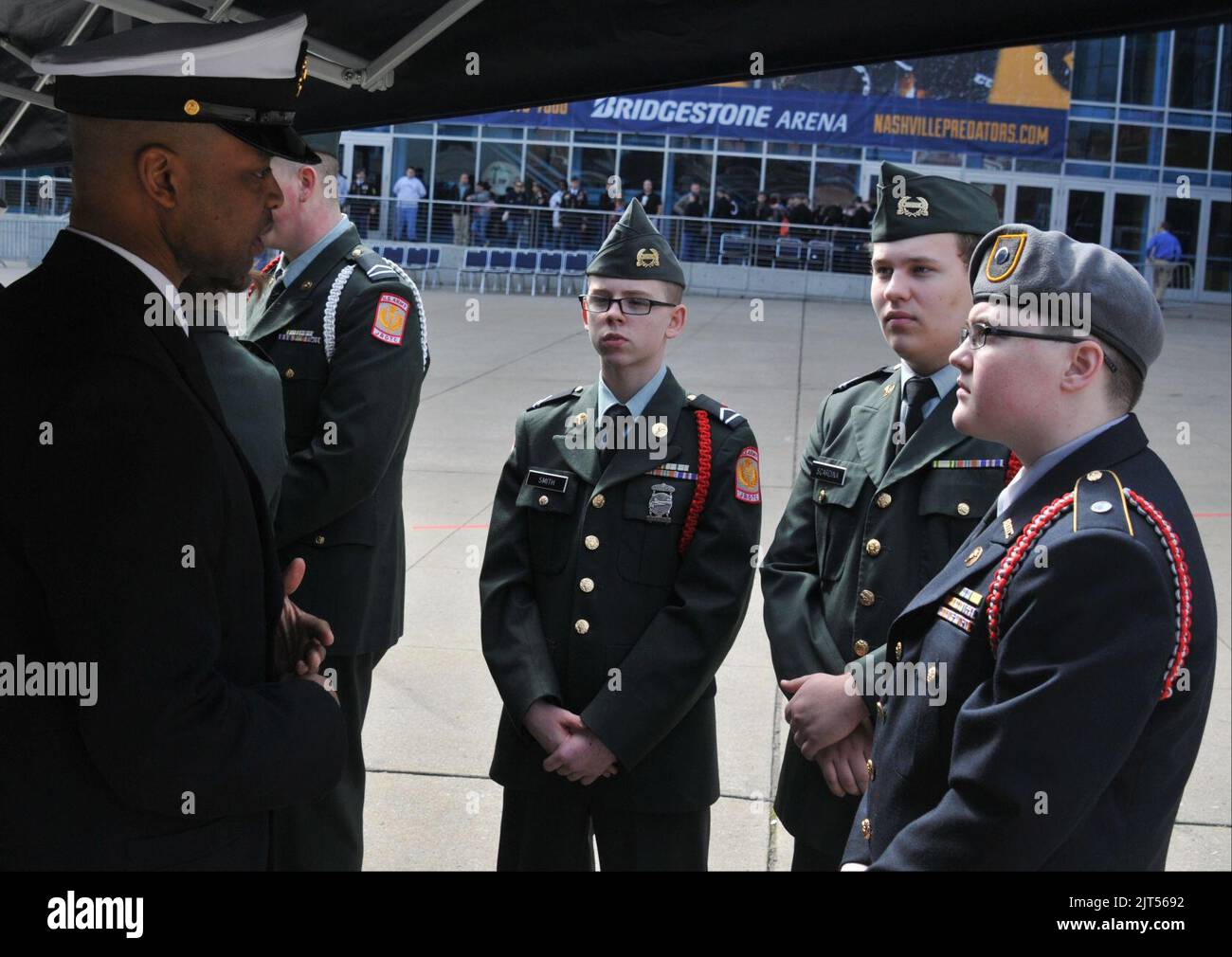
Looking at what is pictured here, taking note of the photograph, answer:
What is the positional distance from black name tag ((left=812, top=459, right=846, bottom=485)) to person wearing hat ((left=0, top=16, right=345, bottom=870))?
142 centimetres

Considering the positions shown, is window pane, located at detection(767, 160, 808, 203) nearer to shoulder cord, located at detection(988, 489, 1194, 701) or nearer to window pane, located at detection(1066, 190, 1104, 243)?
window pane, located at detection(1066, 190, 1104, 243)

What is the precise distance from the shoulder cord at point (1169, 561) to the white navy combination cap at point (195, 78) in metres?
1.20

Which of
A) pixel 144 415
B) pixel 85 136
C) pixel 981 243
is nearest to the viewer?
pixel 144 415

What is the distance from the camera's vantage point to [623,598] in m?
3.05

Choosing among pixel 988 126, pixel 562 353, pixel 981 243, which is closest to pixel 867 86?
pixel 988 126

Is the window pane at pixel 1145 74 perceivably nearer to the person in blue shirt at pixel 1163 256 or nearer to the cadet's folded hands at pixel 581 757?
the person in blue shirt at pixel 1163 256

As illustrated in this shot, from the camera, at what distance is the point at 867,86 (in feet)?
92.9

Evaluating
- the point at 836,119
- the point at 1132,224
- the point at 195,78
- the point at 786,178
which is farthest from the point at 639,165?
the point at 195,78

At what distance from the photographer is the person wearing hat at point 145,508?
1592 millimetres

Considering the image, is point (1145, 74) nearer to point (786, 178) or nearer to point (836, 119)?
point (786, 178)

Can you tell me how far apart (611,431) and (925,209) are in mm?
924

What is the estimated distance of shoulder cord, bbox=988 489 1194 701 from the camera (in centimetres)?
181

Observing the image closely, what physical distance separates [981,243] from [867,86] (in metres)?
27.9
